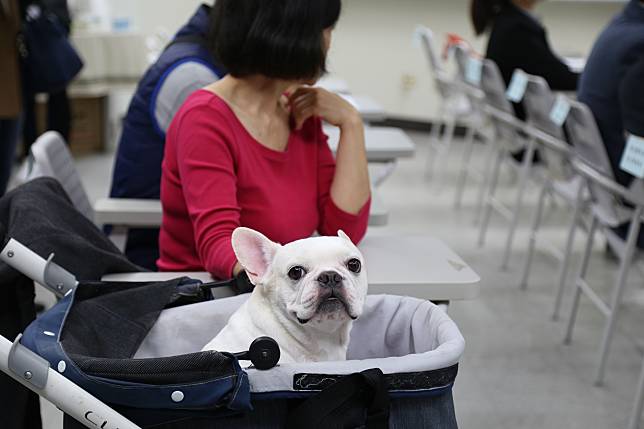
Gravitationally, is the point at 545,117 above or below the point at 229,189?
below

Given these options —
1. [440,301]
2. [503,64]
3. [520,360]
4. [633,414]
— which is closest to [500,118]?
[503,64]

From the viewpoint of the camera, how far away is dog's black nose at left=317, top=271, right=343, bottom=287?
98cm

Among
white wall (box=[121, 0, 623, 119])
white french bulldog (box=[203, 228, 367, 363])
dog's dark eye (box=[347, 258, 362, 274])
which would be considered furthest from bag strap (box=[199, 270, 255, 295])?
white wall (box=[121, 0, 623, 119])

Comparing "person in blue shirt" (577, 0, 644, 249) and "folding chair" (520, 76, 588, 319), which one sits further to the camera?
"folding chair" (520, 76, 588, 319)

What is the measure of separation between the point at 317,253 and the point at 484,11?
2952 mm

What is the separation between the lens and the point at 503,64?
3.63 metres

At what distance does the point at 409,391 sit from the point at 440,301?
436mm

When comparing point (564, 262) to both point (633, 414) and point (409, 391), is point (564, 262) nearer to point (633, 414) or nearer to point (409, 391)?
point (633, 414)

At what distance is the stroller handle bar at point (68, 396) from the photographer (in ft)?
2.83

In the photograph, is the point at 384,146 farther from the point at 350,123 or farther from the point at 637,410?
the point at 637,410

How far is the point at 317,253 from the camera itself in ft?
3.33

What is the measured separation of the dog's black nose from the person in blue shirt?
1.57 meters

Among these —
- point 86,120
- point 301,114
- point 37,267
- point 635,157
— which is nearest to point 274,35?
point 301,114

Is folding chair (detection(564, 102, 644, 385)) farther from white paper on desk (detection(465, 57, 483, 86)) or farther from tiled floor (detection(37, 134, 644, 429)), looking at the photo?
white paper on desk (detection(465, 57, 483, 86))
